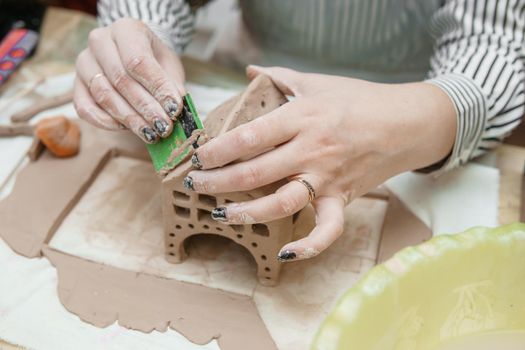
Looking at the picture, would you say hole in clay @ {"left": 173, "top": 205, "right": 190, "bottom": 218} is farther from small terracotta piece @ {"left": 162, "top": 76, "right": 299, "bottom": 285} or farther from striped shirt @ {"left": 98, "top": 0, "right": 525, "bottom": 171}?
striped shirt @ {"left": 98, "top": 0, "right": 525, "bottom": 171}

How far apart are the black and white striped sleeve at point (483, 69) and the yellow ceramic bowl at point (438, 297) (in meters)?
0.22

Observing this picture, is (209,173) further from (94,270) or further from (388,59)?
(388,59)

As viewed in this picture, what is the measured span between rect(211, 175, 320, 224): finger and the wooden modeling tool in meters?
0.08

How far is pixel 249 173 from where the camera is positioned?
0.66m

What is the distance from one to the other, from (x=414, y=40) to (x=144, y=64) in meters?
0.50

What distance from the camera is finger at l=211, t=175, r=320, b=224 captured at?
0.66 m

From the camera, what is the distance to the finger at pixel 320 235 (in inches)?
25.6

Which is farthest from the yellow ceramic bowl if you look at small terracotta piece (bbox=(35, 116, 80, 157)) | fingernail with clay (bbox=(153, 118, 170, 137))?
small terracotta piece (bbox=(35, 116, 80, 157))

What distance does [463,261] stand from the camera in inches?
25.1

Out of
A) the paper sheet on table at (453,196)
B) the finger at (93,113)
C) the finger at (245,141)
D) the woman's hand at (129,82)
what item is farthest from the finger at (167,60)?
the paper sheet on table at (453,196)

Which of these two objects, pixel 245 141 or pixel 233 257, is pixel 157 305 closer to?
pixel 233 257

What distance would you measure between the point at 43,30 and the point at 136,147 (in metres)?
0.41

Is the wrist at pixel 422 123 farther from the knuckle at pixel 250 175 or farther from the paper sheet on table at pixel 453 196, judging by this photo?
the knuckle at pixel 250 175

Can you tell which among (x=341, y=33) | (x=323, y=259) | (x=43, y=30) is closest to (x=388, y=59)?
(x=341, y=33)
